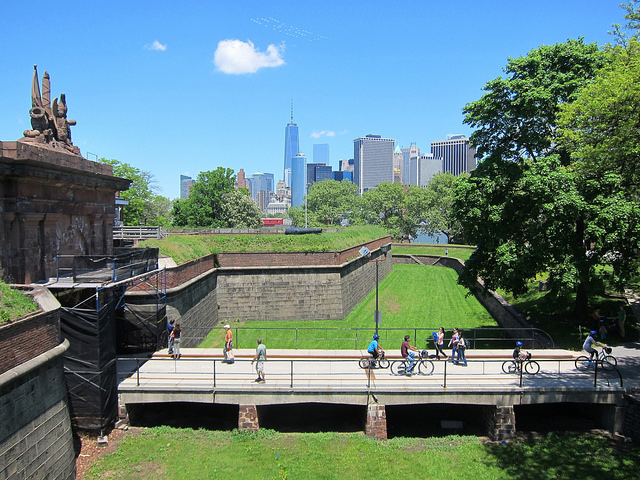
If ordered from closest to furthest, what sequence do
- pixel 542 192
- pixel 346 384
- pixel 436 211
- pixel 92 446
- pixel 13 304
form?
pixel 13 304 < pixel 92 446 < pixel 346 384 < pixel 542 192 < pixel 436 211

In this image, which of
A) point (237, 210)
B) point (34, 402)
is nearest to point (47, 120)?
point (34, 402)

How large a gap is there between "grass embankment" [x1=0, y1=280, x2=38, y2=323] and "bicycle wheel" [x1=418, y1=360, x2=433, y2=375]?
10345 mm

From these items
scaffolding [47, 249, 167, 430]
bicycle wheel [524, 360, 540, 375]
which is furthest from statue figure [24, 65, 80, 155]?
bicycle wheel [524, 360, 540, 375]

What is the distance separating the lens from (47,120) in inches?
578

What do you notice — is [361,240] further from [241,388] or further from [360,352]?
Answer: [241,388]

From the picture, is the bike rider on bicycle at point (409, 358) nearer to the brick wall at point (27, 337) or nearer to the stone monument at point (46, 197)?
the brick wall at point (27, 337)

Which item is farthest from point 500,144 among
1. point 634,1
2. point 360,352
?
Answer: point 360,352

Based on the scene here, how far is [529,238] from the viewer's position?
17.3 m

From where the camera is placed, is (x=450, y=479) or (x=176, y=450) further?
(x=176, y=450)

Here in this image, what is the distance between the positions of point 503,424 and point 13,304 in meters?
12.4

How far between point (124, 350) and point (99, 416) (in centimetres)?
475

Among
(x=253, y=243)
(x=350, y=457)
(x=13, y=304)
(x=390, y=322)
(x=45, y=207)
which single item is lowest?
(x=350, y=457)

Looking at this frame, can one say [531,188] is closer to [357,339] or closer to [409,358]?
[409,358]

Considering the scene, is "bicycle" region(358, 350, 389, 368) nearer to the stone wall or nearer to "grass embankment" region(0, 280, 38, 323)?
the stone wall
